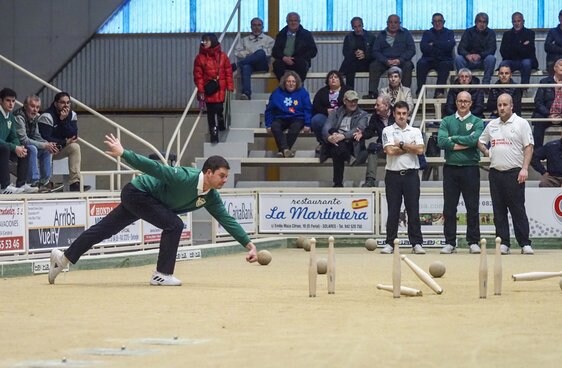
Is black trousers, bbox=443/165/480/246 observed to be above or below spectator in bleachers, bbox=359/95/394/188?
below

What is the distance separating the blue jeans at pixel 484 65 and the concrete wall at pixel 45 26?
26.6ft

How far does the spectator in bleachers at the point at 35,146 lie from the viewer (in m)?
15.9

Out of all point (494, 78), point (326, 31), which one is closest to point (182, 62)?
point (326, 31)

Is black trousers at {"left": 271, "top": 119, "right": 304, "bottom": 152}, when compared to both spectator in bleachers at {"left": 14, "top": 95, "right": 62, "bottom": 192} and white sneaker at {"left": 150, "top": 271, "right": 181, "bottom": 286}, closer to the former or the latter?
spectator in bleachers at {"left": 14, "top": 95, "right": 62, "bottom": 192}

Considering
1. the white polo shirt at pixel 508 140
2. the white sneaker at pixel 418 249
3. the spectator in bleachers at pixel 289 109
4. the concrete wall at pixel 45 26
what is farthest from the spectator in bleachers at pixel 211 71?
the concrete wall at pixel 45 26

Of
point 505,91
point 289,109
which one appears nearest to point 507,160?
point 505,91

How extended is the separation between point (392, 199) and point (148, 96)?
1182cm

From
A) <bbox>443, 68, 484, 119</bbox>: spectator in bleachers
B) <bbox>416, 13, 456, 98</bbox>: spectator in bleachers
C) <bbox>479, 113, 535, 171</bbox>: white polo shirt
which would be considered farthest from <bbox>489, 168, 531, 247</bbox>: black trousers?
<bbox>416, 13, 456, 98</bbox>: spectator in bleachers

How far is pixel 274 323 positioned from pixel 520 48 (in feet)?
46.1

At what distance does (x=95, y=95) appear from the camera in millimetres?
26234

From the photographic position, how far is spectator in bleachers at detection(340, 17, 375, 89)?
21484 millimetres

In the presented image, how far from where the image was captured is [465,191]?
51.2 ft

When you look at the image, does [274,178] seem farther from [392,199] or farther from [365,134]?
[392,199]

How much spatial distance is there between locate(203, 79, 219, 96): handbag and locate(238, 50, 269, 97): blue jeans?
1749 mm
